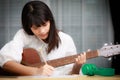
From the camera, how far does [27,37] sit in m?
0.90

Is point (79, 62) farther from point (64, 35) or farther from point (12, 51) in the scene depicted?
point (12, 51)

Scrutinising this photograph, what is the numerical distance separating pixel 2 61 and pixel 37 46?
117 mm

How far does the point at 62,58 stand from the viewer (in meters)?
0.87

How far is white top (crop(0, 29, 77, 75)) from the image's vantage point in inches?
34.6

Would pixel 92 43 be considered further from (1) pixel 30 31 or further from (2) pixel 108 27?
(1) pixel 30 31

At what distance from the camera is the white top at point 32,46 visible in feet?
2.88

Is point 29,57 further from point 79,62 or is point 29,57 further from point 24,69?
point 79,62

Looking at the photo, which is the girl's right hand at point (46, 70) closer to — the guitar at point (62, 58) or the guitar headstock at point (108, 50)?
the guitar at point (62, 58)

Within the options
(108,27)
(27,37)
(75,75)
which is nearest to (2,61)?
(27,37)

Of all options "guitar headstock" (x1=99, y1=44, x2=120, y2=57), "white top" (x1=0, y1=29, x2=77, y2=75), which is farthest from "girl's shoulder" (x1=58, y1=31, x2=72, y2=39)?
"guitar headstock" (x1=99, y1=44, x2=120, y2=57)

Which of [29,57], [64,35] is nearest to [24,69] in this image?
[29,57]

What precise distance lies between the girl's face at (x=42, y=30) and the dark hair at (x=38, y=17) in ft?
0.03

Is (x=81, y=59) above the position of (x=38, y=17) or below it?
below

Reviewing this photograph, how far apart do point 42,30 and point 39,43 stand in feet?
0.17
